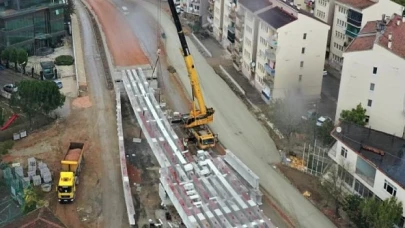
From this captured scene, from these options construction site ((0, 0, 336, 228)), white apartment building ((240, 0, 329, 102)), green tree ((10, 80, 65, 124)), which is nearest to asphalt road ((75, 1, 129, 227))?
construction site ((0, 0, 336, 228))

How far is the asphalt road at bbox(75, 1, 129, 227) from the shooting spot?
25812 millimetres

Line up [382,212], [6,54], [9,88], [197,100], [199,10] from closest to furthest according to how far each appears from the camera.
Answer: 1. [382,212]
2. [197,100]
3. [9,88]
4. [6,54]
5. [199,10]

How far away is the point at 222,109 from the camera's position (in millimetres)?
36156

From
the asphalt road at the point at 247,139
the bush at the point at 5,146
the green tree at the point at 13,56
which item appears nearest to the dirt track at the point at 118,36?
the asphalt road at the point at 247,139

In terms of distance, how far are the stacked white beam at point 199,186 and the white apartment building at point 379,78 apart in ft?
27.5

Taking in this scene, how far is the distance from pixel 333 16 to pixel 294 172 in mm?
17613

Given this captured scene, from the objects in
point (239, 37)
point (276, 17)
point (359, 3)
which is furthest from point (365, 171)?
point (239, 37)

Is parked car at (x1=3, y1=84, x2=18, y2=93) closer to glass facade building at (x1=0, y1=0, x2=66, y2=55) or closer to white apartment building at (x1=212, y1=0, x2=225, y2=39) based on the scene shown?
glass facade building at (x1=0, y1=0, x2=66, y2=55)

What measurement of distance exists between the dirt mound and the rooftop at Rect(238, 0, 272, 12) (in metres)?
12.3

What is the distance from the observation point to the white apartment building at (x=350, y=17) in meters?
38.4

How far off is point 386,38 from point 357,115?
4.29m

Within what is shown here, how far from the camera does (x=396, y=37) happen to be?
1203 inches

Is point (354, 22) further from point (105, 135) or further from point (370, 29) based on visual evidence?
point (105, 135)

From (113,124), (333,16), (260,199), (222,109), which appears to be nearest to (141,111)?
(113,124)
